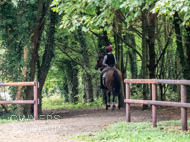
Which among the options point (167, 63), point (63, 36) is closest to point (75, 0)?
point (63, 36)

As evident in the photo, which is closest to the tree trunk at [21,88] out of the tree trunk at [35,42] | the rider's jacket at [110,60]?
the tree trunk at [35,42]

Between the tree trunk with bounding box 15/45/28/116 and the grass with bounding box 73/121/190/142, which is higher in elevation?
the tree trunk with bounding box 15/45/28/116

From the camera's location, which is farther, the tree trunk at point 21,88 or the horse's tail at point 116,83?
the tree trunk at point 21,88

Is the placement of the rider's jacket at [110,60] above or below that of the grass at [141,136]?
above

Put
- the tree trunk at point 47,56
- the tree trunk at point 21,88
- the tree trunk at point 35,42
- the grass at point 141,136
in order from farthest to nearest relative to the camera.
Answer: the tree trunk at point 47,56 < the tree trunk at point 35,42 < the tree trunk at point 21,88 < the grass at point 141,136

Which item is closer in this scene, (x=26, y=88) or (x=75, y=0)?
(x=75, y=0)

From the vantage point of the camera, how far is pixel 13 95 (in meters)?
13.2

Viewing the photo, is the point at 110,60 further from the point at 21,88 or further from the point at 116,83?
the point at 21,88

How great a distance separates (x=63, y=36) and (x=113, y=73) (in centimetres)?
1014

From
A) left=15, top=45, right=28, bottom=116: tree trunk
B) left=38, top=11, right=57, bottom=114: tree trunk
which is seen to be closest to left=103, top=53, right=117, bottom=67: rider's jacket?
left=15, top=45, right=28, bottom=116: tree trunk

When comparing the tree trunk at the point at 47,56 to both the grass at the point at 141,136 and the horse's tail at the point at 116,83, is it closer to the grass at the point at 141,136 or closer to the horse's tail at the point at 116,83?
the horse's tail at the point at 116,83

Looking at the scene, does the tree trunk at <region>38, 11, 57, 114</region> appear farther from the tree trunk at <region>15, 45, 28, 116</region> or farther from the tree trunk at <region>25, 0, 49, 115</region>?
the tree trunk at <region>15, 45, 28, 116</region>

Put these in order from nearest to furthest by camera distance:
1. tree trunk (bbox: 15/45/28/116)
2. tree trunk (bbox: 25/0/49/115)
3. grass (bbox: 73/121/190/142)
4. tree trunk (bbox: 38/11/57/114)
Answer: grass (bbox: 73/121/190/142)
tree trunk (bbox: 15/45/28/116)
tree trunk (bbox: 25/0/49/115)
tree trunk (bbox: 38/11/57/114)

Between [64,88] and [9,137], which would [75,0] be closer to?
[9,137]
